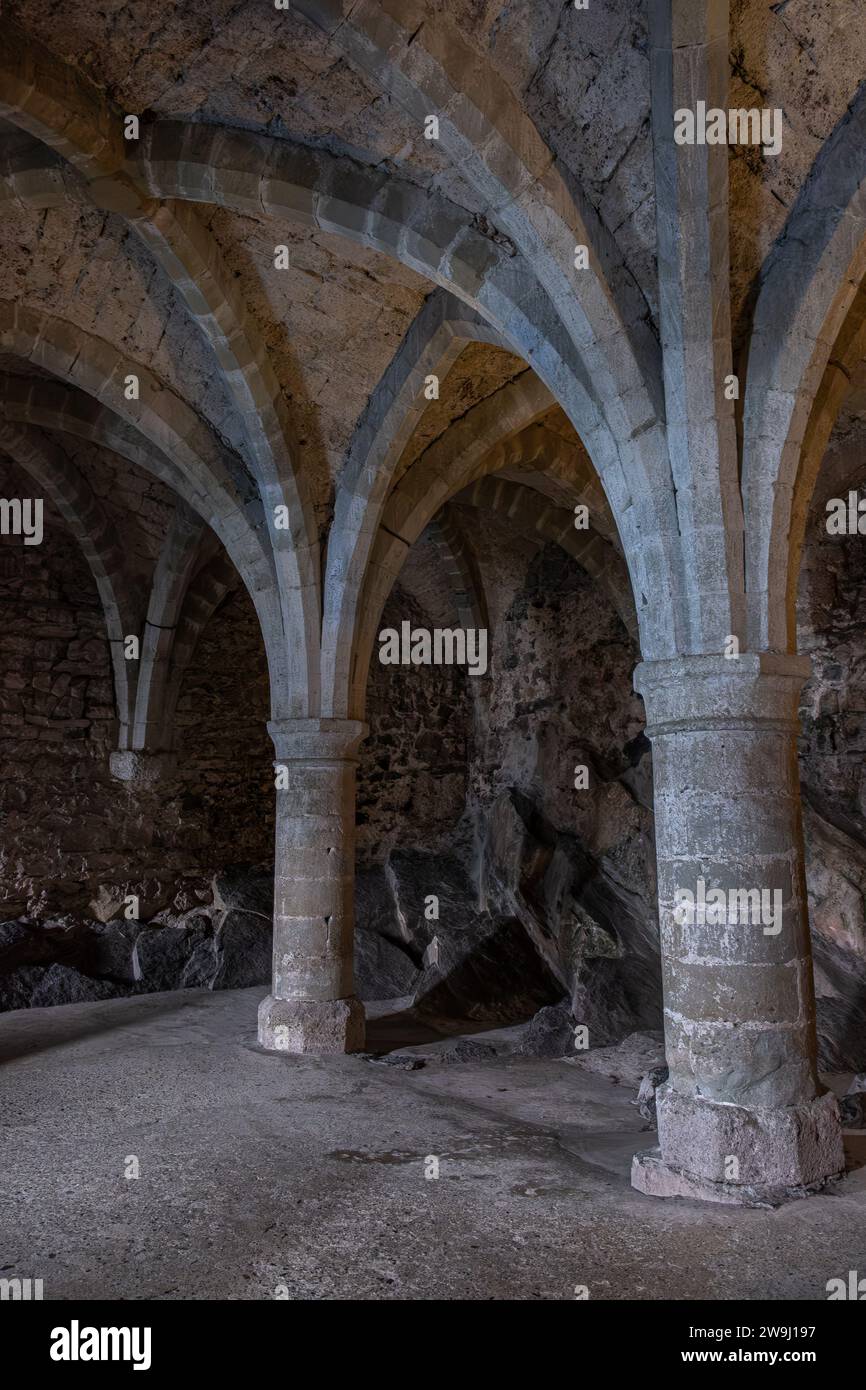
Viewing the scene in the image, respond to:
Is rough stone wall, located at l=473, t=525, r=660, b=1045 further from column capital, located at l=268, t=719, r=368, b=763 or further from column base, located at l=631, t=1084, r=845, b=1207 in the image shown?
column base, located at l=631, t=1084, r=845, b=1207

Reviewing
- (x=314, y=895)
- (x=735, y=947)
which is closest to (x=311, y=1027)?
(x=314, y=895)

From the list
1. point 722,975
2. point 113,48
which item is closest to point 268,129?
point 113,48

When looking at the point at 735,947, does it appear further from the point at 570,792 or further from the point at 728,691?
the point at 570,792

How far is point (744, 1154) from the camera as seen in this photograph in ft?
10.4

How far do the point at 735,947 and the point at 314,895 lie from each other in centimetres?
305

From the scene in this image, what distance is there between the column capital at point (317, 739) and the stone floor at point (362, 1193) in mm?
1726

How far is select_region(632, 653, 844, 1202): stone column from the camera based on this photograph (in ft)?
10.5

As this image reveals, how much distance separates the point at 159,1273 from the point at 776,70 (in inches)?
167

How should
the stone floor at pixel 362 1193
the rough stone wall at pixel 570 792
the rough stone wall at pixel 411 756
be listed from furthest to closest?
the rough stone wall at pixel 411 756
the rough stone wall at pixel 570 792
the stone floor at pixel 362 1193

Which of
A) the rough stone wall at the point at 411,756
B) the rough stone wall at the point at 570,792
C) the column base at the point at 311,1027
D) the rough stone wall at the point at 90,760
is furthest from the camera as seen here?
the rough stone wall at the point at 411,756

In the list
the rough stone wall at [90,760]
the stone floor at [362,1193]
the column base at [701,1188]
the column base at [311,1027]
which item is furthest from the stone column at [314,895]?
the rough stone wall at [90,760]

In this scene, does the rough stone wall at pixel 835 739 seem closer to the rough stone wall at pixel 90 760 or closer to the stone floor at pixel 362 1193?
the stone floor at pixel 362 1193

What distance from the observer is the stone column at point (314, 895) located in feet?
18.6

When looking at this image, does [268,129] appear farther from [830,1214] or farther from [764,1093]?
[830,1214]
